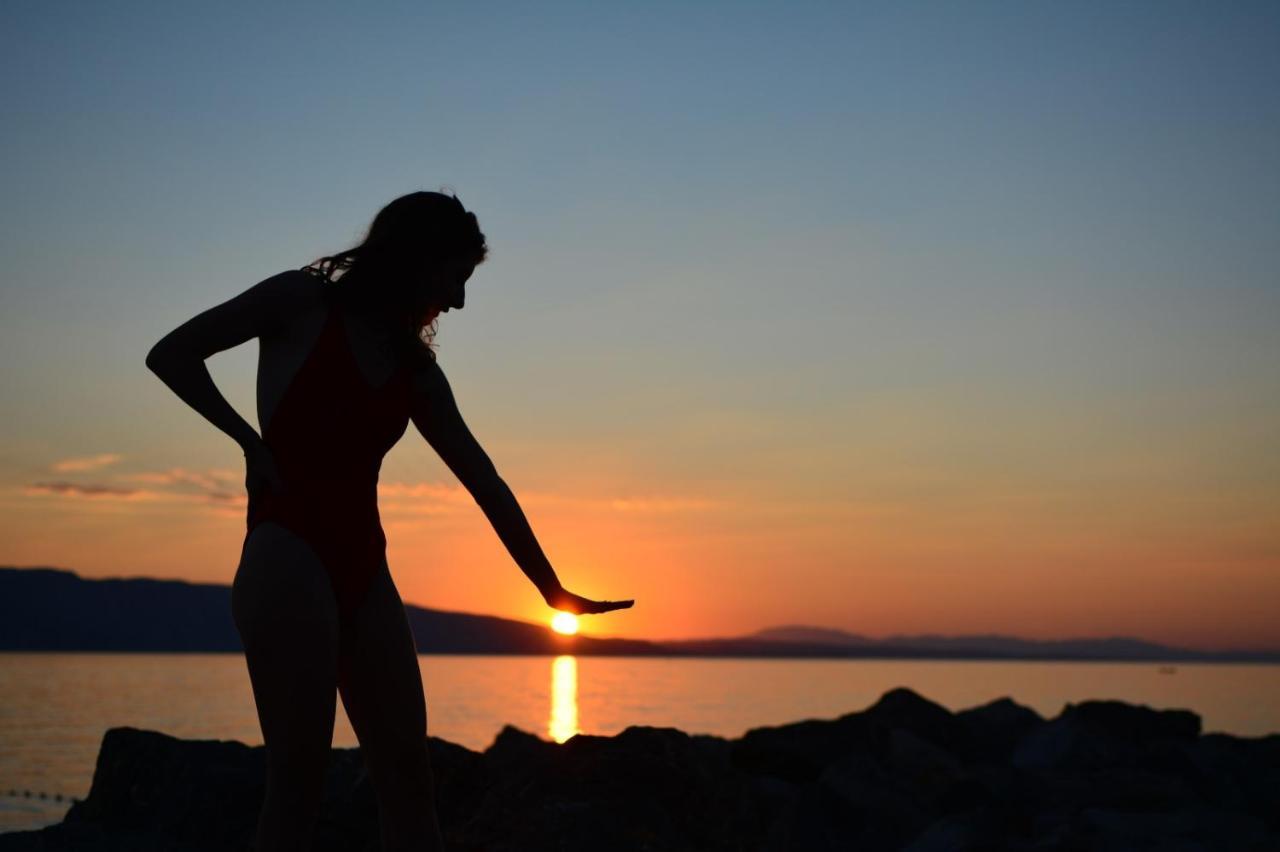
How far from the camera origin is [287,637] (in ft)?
9.76

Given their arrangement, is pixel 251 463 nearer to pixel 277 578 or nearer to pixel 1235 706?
pixel 277 578

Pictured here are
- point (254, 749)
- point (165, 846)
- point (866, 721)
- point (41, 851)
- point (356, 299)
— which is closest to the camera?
point (356, 299)

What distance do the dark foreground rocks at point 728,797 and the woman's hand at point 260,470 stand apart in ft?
13.8

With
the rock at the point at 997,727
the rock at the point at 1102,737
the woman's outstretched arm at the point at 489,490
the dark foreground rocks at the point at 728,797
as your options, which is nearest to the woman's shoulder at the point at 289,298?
the woman's outstretched arm at the point at 489,490

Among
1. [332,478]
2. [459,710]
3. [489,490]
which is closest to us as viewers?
[332,478]

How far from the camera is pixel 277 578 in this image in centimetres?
298

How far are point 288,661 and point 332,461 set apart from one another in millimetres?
463

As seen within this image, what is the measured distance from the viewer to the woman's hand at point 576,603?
3.53 metres

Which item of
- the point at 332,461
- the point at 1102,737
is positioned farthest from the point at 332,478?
the point at 1102,737

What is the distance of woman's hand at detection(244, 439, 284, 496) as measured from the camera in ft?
9.89

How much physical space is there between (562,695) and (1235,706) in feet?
99.3

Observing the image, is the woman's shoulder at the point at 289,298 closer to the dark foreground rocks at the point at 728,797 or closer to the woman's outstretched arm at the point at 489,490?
the woman's outstretched arm at the point at 489,490

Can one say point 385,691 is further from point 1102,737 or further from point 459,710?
point 459,710

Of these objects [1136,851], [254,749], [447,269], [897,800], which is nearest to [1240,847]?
[1136,851]
